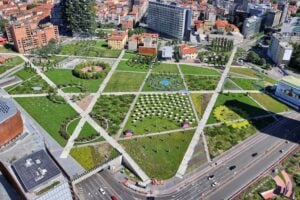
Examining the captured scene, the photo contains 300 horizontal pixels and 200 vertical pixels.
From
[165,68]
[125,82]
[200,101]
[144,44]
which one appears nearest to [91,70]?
[125,82]

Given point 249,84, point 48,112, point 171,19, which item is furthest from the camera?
point 171,19

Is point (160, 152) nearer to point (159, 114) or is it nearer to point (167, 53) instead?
point (159, 114)

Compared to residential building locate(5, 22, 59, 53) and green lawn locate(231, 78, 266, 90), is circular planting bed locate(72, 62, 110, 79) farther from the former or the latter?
green lawn locate(231, 78, 266, 90)

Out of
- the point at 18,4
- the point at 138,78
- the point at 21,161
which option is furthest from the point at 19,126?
the point at 18,4

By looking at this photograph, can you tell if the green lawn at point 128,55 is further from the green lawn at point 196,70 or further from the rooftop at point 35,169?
the rooftop at point 35,169

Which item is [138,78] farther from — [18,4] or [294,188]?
[18,4]

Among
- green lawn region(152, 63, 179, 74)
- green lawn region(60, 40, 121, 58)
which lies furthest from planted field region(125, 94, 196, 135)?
green lawn region(60, 40, 121, 58)
